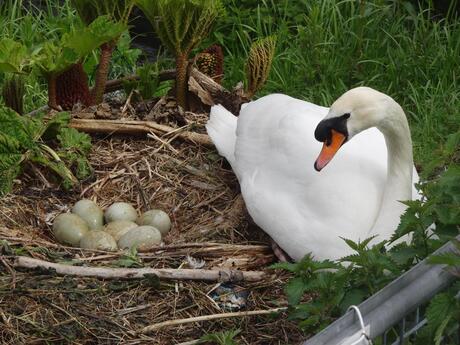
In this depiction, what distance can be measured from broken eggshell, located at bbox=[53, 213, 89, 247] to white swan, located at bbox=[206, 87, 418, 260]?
0.82m

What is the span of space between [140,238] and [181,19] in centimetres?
125

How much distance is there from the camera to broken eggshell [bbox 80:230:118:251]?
4863mm

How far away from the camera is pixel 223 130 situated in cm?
568

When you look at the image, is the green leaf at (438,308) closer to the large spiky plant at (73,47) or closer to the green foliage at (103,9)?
the large spiky plant at (73,47)

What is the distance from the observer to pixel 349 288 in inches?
117

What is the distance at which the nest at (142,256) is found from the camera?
14.2 feet

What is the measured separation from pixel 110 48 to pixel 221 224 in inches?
48.1

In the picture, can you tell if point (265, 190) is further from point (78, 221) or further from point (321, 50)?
point (321, 50)

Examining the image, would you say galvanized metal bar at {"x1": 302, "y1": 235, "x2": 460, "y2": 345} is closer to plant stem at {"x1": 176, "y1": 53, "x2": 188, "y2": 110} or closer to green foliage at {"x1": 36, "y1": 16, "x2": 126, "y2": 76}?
green foliage at {"x1": 36, "y1": 16, "x2": 126, "y2": 76}

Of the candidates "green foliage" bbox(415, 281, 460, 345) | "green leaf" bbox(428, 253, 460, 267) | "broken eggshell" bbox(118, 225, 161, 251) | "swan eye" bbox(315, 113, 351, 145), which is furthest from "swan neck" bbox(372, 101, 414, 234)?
"green leaf" bbox(428, 253, 460, 267)

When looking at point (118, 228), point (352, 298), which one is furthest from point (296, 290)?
point (118, 228)

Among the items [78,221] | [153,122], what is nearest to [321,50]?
[153,122]

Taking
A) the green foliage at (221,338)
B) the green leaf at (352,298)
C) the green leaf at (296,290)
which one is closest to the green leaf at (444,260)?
the green leaf at (352,298)

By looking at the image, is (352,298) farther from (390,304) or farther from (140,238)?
(140,238)
